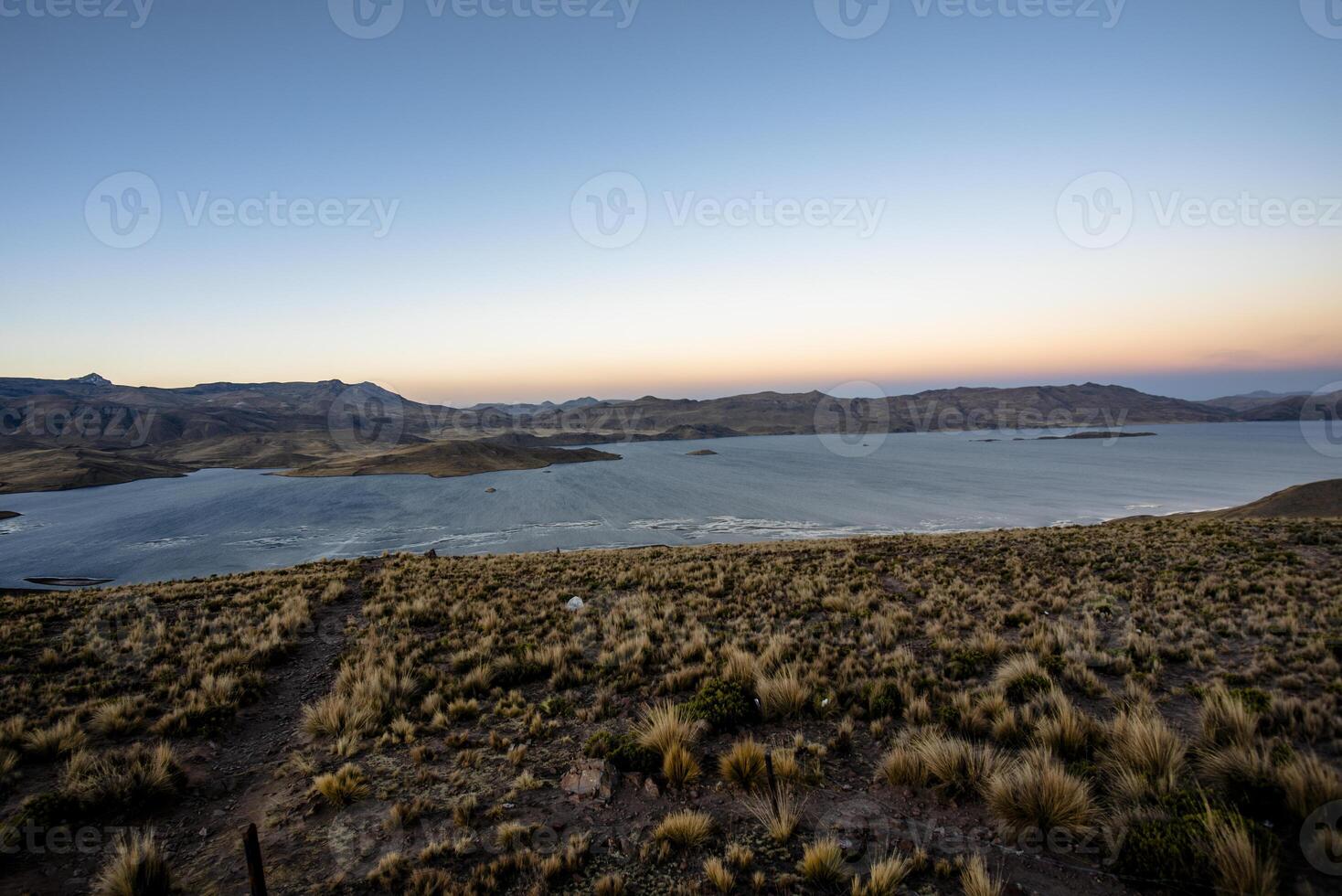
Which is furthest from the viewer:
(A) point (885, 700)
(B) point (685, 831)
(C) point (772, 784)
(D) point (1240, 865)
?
(A) point (885, 700)

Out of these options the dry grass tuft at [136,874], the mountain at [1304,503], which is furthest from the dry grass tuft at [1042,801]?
the mountain at [1304,503]

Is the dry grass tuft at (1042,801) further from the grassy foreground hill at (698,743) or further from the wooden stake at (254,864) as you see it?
the wooden stake at (254,864)

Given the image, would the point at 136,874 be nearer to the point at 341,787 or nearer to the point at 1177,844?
the point at 341,787

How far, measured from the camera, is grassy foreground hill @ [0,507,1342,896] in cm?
448

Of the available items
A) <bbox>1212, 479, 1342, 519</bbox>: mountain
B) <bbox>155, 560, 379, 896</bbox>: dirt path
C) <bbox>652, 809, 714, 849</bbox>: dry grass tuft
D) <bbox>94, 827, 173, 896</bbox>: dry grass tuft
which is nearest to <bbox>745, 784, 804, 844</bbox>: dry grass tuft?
<bbox>652, 809, 714, 849</bbox>: dry grass tuft

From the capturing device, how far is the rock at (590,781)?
5.83 m

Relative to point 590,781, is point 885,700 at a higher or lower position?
higher

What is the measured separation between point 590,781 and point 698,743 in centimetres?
153

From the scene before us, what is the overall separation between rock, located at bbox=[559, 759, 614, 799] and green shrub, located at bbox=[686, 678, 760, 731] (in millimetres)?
1539

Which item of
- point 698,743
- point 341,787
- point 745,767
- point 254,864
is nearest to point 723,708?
point 698,743

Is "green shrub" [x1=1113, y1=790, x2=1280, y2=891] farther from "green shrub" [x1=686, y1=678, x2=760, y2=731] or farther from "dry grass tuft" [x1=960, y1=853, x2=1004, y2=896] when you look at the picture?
"green shrub" [x1=686, y1=678, x2=760, y2=731]

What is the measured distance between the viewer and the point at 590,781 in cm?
593

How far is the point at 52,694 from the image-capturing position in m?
8.25

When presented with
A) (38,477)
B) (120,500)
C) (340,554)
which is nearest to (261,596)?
(340,554)
